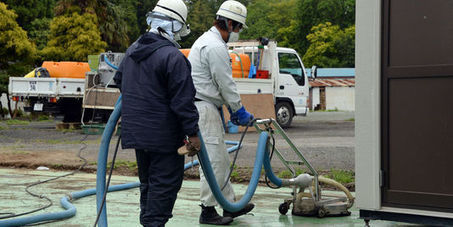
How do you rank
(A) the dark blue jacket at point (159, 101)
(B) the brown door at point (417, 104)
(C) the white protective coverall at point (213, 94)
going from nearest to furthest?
(A) the dark blue jacket at point (159, 101)
(B) the brown door at point (417, 104)
(C) the white protective coverall at point (213, 94)

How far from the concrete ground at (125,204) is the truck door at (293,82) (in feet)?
36.0

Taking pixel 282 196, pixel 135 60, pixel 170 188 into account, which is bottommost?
pixel 282 196

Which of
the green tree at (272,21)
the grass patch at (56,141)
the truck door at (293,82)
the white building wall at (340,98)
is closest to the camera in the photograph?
the grass patch at (56,141)

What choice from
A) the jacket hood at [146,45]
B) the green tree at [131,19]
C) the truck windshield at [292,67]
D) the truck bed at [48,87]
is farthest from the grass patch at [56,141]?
the green tree at [131,19]

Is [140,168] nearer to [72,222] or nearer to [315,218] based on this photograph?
[72,222]

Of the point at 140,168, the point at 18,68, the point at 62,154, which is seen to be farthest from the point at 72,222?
the point at 18,68

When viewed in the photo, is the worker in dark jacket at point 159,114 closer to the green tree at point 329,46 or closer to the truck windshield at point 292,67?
the truck windshield at point 292,67

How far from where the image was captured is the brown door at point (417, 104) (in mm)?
5301

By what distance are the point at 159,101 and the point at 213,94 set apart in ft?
5.06

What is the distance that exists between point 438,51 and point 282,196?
337cm

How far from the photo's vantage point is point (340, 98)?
204 feet

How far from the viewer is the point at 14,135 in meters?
18.2

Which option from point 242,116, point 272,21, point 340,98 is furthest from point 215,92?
point 272,21

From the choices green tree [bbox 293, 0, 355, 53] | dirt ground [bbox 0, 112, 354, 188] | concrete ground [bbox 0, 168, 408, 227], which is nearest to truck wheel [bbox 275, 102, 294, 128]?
dirt ground [bbox 0, 112, 354, 188]
